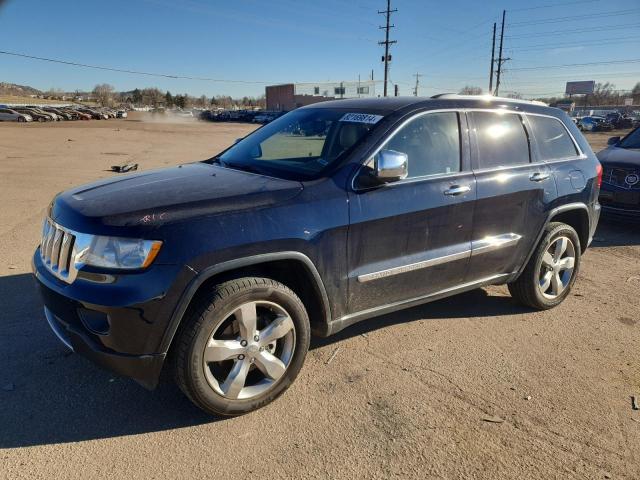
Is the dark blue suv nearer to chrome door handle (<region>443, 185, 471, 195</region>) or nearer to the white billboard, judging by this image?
chrome door handle (<region>443, 185, 471, 195</region>)

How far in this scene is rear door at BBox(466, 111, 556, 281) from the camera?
3.81 m

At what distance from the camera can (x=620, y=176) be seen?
756cm

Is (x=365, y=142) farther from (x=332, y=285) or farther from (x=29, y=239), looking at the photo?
(x=29, y=239)

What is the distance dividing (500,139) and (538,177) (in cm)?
50

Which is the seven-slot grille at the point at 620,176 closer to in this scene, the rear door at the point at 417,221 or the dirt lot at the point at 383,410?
the dirt lot at the point at 383,410

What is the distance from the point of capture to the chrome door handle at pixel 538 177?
4.11 meters

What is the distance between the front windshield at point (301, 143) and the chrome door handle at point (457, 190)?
0.73 meters

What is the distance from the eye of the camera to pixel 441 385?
3.26 metres

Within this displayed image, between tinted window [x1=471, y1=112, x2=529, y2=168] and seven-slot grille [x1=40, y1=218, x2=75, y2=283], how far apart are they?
9.70 feet

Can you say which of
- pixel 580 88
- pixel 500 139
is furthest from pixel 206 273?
pixel 580 88

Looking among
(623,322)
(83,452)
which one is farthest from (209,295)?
(623,322)

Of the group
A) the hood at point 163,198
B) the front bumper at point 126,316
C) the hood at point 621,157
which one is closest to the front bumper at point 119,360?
the front bumper at point 126,316

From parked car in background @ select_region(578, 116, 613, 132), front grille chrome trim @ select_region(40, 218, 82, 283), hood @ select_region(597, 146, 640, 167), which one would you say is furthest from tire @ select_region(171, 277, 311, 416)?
parked car in background @ select_region(578, 116, 613, 132)

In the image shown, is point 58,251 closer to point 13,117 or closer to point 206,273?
point 206,273
